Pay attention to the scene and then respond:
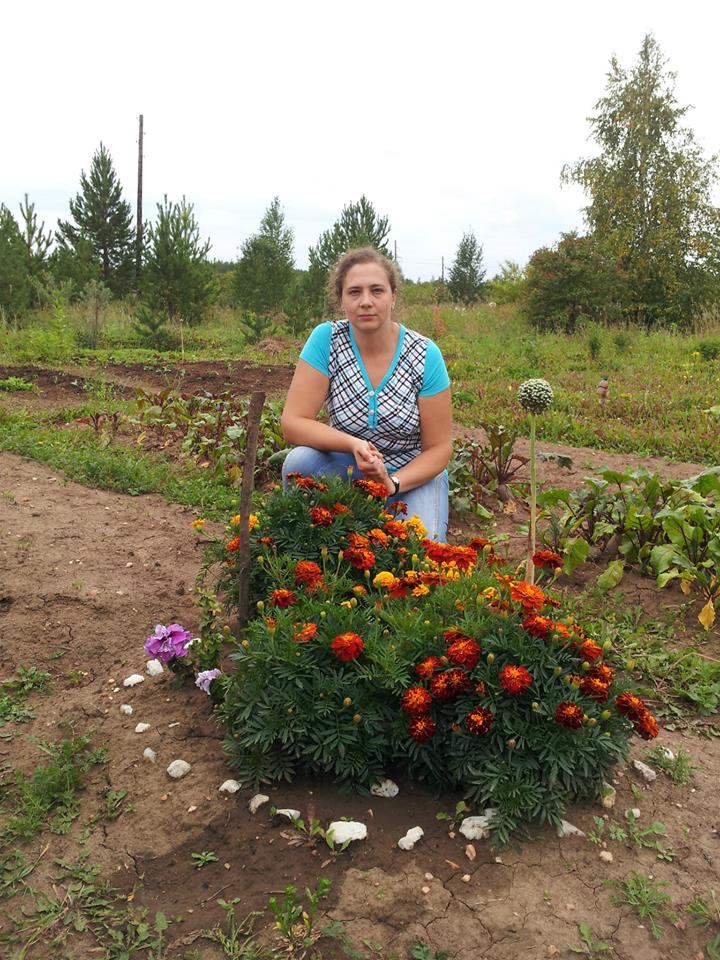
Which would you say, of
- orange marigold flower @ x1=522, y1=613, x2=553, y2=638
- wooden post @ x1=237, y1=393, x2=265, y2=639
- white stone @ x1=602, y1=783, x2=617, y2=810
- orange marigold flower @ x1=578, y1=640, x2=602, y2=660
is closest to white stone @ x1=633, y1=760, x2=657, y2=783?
white stone @ x1=602, y1=783, x2=617, y2=810

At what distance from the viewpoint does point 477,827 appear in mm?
1867

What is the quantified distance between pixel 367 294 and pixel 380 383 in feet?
1.26

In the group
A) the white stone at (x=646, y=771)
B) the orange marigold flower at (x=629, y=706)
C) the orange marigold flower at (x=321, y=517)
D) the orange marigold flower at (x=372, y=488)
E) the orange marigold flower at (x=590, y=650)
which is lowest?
the white stone at (x=646, y=771)

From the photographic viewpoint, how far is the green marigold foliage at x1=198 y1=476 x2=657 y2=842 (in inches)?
72.5

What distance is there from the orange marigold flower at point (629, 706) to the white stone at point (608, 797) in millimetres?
268

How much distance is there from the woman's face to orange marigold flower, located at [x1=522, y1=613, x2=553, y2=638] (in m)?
1.58

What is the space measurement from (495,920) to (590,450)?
487 centimetres

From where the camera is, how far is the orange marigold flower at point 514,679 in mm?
1760

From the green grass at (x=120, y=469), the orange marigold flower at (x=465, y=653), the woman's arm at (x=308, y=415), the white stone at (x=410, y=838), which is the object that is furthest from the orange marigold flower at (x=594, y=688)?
the green grass at (x=120, y=469)

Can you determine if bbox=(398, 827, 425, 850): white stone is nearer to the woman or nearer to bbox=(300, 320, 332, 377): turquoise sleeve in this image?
the woman

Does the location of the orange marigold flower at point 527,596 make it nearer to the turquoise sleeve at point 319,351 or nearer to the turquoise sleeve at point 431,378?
the turquoise sleeve at point 431,378

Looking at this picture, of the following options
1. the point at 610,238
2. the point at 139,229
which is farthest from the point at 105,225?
the point at 610,238

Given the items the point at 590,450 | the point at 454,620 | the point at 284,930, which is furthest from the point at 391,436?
the point at 590,450

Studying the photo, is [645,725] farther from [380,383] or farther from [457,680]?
[380,383]
